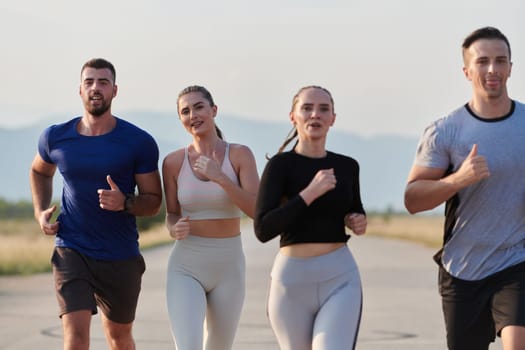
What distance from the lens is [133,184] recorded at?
788cm

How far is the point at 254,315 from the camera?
582 inches

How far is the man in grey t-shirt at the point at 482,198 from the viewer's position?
21.9 ft

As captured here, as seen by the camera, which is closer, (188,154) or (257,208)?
(257,208)

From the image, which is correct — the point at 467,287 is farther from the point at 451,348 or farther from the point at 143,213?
the point at 143,213

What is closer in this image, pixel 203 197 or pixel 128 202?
pixel 203 197

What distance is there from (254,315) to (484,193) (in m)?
8.37

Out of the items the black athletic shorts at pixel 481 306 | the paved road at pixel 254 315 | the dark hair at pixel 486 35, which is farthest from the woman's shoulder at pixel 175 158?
the paved road at pixel 254 315

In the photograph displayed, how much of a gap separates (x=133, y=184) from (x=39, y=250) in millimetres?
24498

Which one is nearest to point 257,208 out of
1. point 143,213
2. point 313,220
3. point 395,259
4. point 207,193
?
point 313,220

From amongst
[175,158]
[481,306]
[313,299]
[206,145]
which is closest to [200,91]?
[206,145]

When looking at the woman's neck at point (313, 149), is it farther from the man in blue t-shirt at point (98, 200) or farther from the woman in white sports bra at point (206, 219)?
the man in blue t-shirt at point (98, 200)

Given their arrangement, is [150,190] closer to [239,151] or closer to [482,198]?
[239,151]

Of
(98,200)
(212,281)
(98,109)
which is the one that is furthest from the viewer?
(98,109)

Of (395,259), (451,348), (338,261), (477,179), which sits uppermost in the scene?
(477,179)
